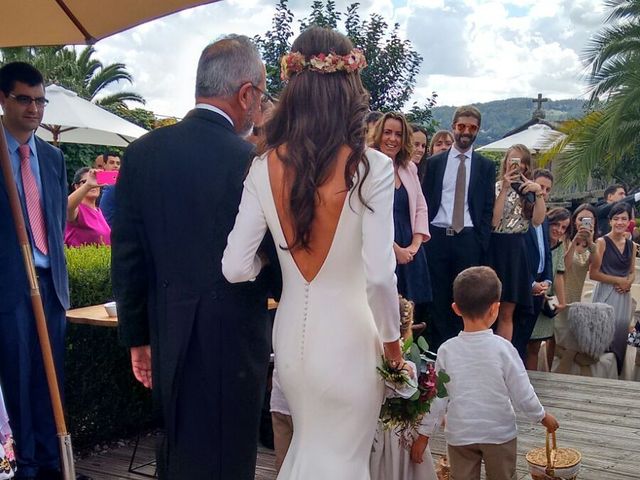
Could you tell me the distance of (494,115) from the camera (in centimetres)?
8181

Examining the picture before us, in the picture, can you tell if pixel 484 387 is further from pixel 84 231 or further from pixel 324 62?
pixel 84 231

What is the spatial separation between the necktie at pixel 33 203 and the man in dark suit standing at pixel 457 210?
3.30 metres

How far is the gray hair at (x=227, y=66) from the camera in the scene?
2955 mm

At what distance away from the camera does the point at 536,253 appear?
22.8 ft

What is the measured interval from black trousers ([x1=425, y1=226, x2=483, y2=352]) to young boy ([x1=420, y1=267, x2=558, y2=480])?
2.65m

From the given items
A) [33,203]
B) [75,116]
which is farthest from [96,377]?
[75,116]

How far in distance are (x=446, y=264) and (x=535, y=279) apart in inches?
41.7

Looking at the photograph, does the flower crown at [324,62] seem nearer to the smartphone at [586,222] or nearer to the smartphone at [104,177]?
the smartphone at [104,177]

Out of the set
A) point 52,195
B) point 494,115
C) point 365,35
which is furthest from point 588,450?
point 494,115

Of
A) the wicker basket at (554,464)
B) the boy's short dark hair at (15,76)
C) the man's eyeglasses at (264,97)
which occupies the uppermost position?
the boy's short dark hair at (15,76)

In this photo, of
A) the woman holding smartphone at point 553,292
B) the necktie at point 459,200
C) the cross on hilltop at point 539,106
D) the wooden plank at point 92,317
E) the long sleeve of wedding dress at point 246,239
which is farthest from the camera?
the cross on hilltop at point 539,106

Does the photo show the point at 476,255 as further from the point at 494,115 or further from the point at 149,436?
the point at 494,115

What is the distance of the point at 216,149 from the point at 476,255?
3.80 m

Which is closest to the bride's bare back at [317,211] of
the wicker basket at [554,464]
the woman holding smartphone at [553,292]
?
the wicker basket at [554,464]
